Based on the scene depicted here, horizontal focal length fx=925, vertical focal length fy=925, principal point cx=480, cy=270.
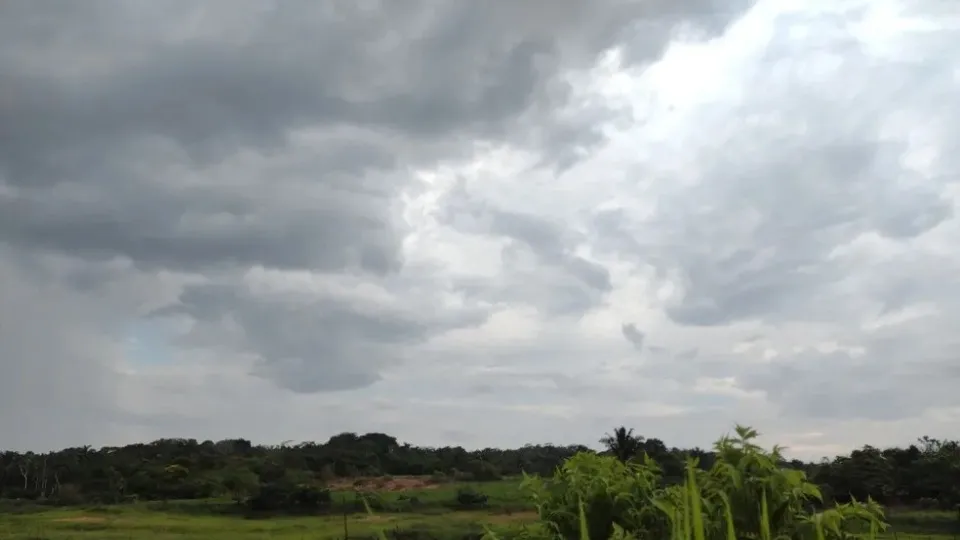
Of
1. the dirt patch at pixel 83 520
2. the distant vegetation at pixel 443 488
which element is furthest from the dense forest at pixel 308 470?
the dirt patch at pixel 83 520

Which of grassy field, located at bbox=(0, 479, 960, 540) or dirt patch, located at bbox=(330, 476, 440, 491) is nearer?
grassy field, located at bbox=(0, 479, 960, 540)

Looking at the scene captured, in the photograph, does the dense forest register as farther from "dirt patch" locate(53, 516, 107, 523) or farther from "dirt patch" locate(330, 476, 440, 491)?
"dirt patch" locate(53, 516, 107, 523)

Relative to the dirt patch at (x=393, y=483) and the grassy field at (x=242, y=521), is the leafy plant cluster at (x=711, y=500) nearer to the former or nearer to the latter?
Answer: the grassy field at (x=242, y=521)

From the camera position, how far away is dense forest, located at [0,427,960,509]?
88.8 m

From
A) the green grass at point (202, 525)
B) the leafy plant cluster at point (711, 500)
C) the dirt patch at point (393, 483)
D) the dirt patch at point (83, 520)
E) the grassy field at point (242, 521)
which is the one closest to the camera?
the leafy plant cluster at point (711, 500)

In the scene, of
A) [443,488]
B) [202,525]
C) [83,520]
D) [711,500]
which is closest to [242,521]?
[202,525]

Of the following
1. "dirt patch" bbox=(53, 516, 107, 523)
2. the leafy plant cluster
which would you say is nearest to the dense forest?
"dirt patch" bbox=(53, 516, 107, 523)

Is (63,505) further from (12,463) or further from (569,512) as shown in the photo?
(569,512)

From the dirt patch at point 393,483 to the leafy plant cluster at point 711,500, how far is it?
116324 mm

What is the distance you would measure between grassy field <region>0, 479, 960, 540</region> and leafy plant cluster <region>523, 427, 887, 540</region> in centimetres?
6329

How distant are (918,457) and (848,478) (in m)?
12.8

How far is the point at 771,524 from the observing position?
9.20 metres

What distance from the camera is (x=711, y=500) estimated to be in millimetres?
8969

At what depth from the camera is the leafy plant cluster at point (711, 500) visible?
8.77 m
